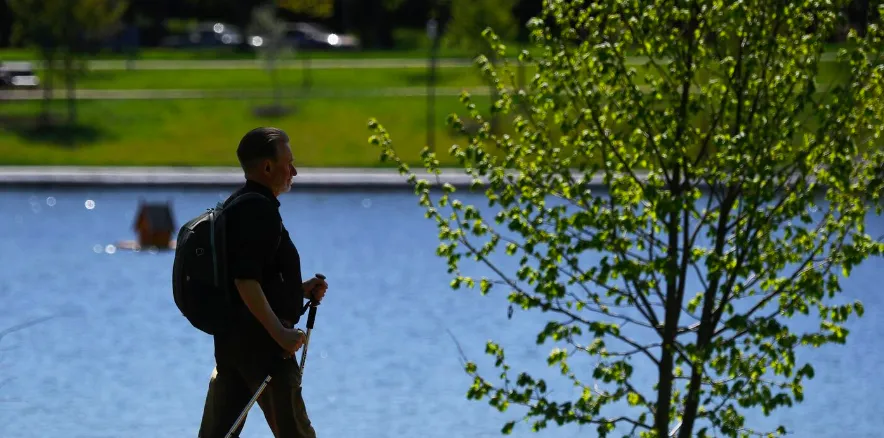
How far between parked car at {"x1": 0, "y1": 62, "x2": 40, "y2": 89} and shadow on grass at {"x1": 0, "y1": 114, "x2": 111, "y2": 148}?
509 centimetres

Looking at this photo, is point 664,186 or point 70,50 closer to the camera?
point 664,186

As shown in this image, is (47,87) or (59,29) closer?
(59,29)

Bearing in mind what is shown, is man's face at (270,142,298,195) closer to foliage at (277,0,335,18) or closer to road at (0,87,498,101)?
road at (0,87,498,101)

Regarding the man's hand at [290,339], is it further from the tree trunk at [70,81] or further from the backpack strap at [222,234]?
the tree trunk at [70,81]

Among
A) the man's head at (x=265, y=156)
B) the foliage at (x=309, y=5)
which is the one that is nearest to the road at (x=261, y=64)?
the foliage at (x=309, y=5)

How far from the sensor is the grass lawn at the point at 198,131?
90.0 ft

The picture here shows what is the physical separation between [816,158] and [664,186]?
90 cm

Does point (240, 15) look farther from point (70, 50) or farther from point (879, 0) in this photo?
point (879, 0)

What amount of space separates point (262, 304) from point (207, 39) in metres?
49.5

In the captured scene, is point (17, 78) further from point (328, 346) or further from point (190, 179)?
point (328, 346)

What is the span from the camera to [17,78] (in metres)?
36.8

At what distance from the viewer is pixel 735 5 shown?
6.23 metres

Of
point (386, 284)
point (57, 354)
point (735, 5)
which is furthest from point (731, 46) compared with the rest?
point (386, 284)

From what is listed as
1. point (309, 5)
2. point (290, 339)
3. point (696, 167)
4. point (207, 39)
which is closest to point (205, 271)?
point (290, 339)
